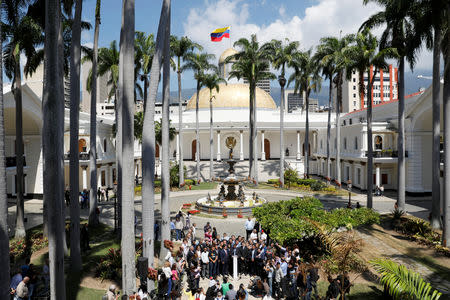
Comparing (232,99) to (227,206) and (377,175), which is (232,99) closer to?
(377,175)

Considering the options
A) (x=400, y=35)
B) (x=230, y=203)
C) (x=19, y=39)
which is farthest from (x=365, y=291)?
(x=19, y=39)

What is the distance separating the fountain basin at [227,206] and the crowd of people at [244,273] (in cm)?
903

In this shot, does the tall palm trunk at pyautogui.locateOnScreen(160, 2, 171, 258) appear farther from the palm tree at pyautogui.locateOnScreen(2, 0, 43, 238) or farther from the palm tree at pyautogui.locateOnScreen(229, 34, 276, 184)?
the palm tree at pyautogui.locateOnScreen(229, 34, 276, 184)

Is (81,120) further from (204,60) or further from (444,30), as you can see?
(444,30)

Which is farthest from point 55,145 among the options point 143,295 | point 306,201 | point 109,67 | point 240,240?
point 109,67

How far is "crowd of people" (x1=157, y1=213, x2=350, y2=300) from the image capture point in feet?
29.8

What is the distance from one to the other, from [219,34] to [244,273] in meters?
42.6

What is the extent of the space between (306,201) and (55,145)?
483 inches

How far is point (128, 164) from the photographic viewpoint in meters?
9.84

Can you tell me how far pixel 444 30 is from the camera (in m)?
15.6

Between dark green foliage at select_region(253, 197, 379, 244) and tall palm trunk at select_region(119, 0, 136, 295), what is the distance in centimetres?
570

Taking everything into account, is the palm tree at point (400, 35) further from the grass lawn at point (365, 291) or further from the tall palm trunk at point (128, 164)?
the tall palm trunk at point (128, 164)

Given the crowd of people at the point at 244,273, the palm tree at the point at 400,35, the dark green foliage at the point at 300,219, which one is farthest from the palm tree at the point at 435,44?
the crowd of people at the point at 244,273

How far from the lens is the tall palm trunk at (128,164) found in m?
9.74
